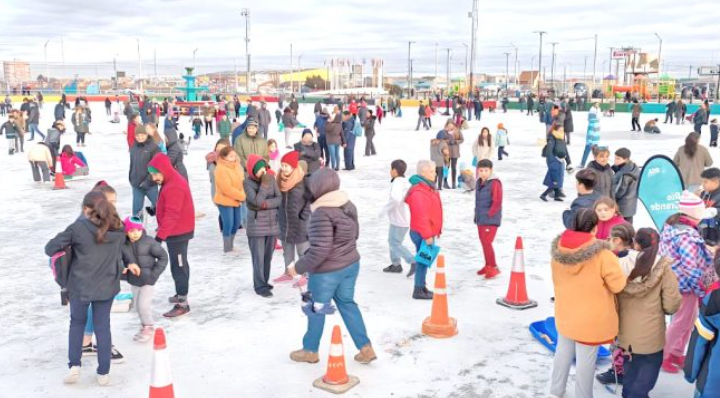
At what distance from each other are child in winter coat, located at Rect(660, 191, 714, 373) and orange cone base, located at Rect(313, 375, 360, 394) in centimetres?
241

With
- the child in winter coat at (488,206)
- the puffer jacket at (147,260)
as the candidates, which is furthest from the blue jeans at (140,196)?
the child in winter coat at (488,206)

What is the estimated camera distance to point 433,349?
527 cm

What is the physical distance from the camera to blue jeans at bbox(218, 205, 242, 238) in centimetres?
820

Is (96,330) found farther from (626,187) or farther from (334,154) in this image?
(334,154)

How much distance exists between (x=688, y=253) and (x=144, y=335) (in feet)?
14.4

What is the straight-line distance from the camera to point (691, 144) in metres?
8.43

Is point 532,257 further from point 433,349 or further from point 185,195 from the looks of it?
point 185,195

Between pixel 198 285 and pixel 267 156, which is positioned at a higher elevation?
pixel 267 156

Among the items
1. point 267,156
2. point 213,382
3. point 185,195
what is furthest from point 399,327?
point 267,156

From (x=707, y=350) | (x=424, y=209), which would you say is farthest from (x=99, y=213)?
(x=707, y=350)

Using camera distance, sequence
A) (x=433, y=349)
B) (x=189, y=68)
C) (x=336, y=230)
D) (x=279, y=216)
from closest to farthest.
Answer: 1. (x=336, y=230)
2. (x=433, y=349)
3. (x=279, y=216)
4. (x=189, y=68)

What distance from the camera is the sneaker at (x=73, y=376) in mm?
4594

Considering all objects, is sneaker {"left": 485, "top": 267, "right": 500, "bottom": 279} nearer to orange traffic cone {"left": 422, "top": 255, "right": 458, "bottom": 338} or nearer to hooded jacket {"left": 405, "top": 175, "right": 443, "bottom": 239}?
hooded jacket {"left": 405, "top": 175, "right": 443, "bottom": 239}

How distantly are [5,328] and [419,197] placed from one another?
412 centimetres
